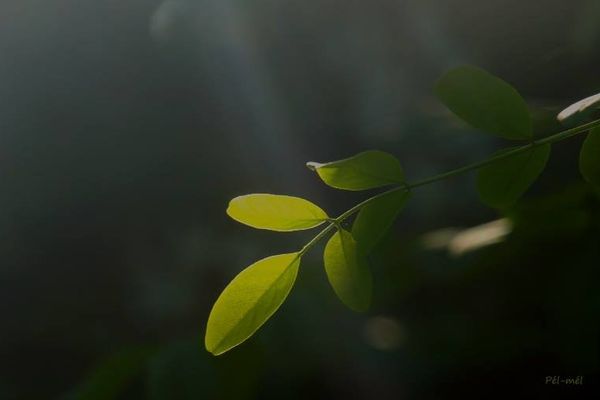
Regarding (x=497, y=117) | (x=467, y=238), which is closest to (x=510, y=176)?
(x=497, y=117)

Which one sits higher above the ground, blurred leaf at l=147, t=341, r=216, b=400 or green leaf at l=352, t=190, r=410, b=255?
green leaf at l=352, t=190, r=410, b=255

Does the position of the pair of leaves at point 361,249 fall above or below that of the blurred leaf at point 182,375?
above

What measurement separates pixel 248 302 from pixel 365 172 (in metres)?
0.05

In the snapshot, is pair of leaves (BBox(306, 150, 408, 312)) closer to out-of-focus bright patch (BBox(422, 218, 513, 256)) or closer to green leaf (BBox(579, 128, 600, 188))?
green leaf (BBox(579, 128, 600, 188))

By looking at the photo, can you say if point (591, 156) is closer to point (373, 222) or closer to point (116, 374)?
point (373, 222)

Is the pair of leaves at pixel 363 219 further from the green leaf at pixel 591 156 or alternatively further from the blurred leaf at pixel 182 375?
the blurred leaf at pixel 182 375

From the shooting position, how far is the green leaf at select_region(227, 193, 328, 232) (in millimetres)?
265

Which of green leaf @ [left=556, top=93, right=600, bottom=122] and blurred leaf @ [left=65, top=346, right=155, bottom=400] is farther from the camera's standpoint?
blurred leaf @ [left=65, top=346, right=155, bottom=400]

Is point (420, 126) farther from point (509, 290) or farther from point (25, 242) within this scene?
point (25, 242)

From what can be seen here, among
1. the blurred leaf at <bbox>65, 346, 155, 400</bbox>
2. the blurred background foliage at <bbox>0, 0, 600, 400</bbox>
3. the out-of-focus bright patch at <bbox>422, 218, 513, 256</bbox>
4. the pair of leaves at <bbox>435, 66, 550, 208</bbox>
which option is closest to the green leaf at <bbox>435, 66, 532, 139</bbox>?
the pair of leaves at <bbox>435, 66, 550, 208</bbox>

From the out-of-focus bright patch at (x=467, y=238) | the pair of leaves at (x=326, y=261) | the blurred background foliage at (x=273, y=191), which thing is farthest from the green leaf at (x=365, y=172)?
the out-of-focus bright patch at (x=467, y=238)

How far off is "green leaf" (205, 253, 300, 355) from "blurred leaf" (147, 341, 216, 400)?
654 millimetres

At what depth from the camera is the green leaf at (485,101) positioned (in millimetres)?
258

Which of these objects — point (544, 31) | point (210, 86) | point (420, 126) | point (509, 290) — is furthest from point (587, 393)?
point (210, 86)
